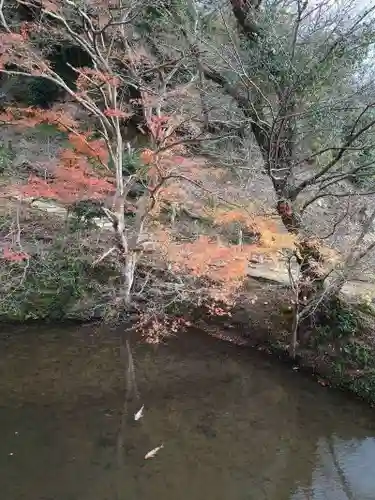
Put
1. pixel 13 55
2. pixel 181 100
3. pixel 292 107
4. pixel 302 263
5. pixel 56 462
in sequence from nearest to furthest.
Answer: pixel 56 462
pixel 292 107
pixel 302 263
pixel 13 55
pixel 181 100

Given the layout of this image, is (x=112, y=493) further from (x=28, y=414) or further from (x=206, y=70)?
(x=206, y=70)

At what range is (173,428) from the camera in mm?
7945

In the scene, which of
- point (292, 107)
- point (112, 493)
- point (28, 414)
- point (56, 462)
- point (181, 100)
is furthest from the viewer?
point (181, 100)

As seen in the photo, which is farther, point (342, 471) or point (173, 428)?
point (173, 428)

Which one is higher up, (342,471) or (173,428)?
(342,471)

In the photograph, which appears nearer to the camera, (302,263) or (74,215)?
(302,263)

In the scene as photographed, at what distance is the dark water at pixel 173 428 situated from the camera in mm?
6656

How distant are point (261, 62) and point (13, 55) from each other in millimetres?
5223

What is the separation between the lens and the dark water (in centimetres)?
666

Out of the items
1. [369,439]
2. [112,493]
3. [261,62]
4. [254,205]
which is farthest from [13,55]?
[369,439]

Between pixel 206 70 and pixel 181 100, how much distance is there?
1.61 m

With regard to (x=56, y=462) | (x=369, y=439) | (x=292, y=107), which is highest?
(x=292, y=107)

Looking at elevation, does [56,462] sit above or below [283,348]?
below

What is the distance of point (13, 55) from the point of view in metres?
10.4
